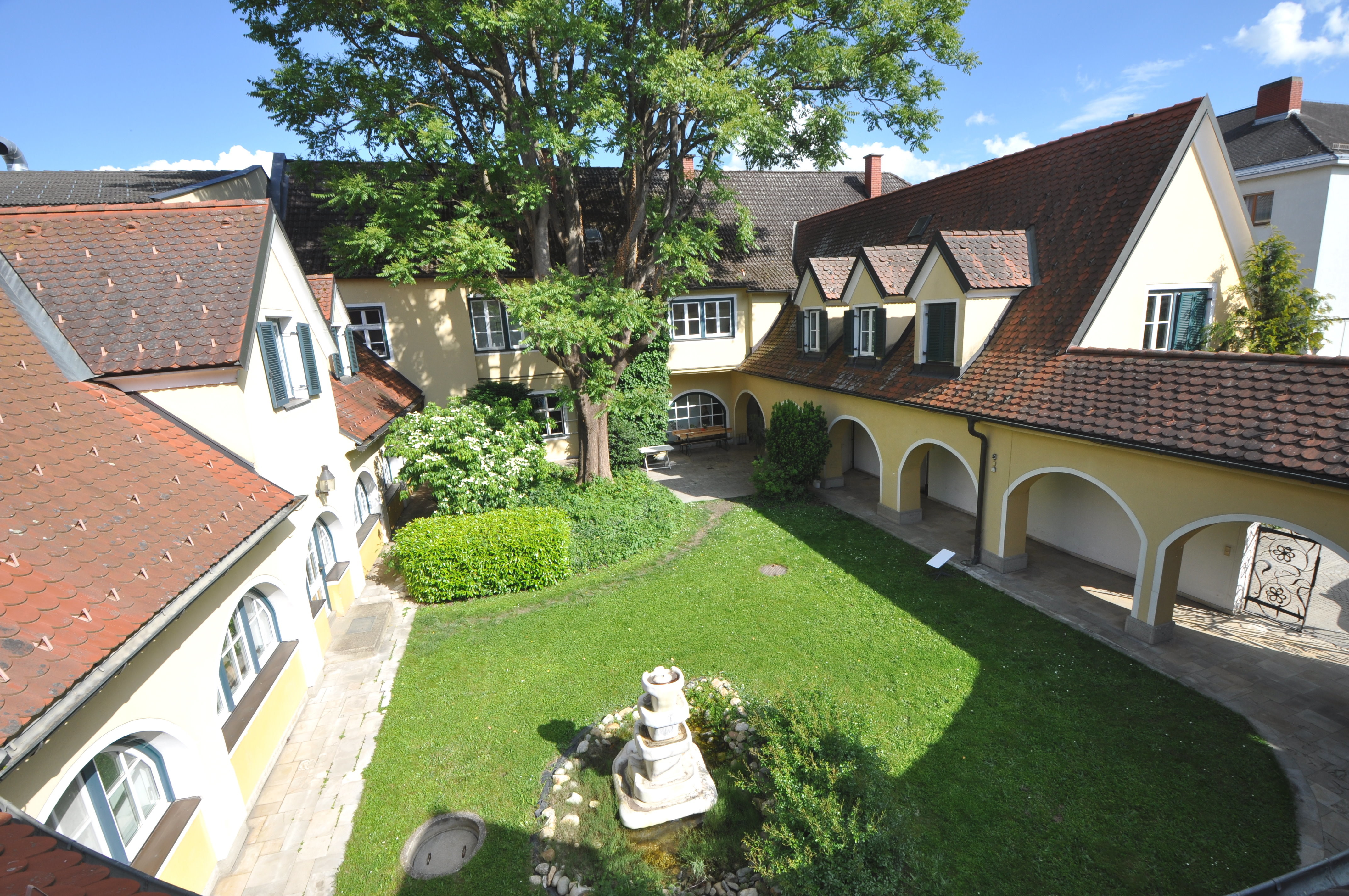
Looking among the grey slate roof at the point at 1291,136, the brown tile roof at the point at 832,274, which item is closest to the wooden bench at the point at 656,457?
the brown tile roof at the point at 832,274

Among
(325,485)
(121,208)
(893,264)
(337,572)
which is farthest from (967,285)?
(121,208)

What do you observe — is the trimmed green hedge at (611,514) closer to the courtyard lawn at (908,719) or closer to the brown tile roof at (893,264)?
the courtyard lawn at (908,719)

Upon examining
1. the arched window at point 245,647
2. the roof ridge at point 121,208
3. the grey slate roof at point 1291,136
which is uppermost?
the grey slate roof at point 1291,136

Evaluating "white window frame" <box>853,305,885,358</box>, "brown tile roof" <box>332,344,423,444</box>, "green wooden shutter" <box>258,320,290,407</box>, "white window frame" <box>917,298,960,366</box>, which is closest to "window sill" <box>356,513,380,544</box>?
"brown tile roof" <box>332,344,423,444</box>

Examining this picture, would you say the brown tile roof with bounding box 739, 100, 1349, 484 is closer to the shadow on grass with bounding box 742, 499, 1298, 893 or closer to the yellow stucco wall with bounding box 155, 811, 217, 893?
the shadow on grass with bounding box 742, 499, 1298, 893

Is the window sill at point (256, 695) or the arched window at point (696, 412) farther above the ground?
the arched window at point (696, 412)

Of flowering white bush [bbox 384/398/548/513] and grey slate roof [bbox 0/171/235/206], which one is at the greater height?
grey slate roof [bbox 0/171/235/206]
